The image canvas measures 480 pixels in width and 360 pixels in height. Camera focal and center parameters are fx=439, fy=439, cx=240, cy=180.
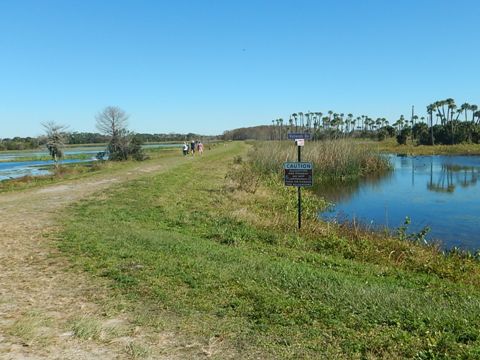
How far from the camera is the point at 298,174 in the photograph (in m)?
11.8

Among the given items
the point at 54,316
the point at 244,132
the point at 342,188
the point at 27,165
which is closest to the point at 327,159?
the point at 342,188

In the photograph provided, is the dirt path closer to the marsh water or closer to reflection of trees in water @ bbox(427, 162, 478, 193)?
reflection of trees in water @ bbox(427, 162, 478, 193)

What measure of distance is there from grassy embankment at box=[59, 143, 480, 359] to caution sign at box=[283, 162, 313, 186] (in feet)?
4.22

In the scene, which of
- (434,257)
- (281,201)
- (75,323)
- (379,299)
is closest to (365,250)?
(434,257)

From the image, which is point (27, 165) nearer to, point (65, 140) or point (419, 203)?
point (65, 140)

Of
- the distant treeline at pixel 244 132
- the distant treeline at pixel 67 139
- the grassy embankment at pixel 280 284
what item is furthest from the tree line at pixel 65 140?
the grassy embankment at pixel 280 284

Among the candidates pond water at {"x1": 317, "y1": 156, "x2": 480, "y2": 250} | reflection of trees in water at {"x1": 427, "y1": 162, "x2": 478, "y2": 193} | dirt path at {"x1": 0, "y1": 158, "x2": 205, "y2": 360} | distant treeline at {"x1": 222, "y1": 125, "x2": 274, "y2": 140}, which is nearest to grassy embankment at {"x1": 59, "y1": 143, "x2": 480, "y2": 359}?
dirt path at {"x1": 0, "y1": 158, "x2": 205, "y2": 360}

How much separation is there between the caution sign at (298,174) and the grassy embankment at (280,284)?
1285mm

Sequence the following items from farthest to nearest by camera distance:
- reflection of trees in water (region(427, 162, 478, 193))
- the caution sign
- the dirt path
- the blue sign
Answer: reflection of trees in water (region(427, 162, 478, 193)), the blue sign, the caution sign, the dirt path

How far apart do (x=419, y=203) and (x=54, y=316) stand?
70.5 feet

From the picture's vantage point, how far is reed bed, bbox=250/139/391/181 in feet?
114

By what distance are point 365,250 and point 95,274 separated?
239 inches

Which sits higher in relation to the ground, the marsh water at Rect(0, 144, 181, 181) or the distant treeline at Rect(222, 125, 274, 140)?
the distant treeline at Rect(222, 125, 274, 140)

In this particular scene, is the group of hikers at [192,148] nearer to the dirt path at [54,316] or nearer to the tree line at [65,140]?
the tree line at [65,140]
